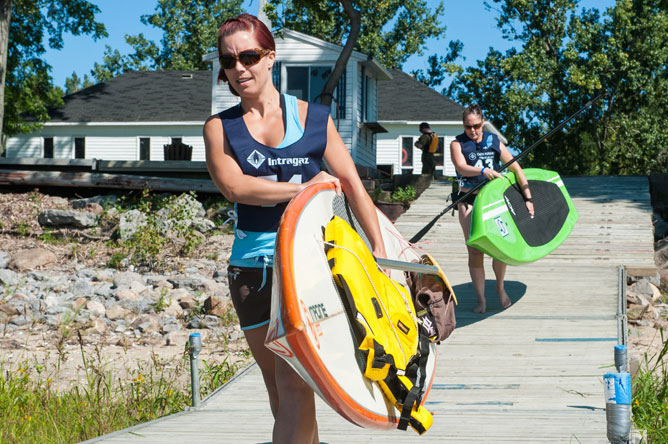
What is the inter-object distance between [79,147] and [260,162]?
36.4m

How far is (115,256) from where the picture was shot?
13.6 m

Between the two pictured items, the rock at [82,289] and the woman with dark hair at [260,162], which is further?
the rock at [82,289]

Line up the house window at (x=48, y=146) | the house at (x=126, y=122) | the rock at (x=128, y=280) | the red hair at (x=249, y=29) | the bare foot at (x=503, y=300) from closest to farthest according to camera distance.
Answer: the red hair at (x=249, y=29)
the bare foot at (x=503, y=300)
the rock at (x=128, y=280)
the house at (x=126, y=122)
the house window at (x=48, y=146)

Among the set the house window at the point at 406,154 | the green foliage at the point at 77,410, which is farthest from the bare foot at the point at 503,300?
the house window at the point at 406,154

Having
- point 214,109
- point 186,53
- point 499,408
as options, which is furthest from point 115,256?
point 186,53

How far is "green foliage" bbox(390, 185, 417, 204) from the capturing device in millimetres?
17078

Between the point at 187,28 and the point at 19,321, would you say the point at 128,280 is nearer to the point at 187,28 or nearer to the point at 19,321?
the point at 19,321

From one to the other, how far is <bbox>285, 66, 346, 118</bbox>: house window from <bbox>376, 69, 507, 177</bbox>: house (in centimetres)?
1038

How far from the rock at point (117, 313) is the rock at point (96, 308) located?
0.31 feet

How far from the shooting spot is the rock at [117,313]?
35.8ft

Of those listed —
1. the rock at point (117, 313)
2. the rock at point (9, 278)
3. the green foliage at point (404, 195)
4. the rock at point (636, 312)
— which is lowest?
the rock at point (117, 313)

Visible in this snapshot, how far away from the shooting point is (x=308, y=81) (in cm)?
2767

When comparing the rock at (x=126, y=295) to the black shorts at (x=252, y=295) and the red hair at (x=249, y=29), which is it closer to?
the black shorts at (x=252, y=295)

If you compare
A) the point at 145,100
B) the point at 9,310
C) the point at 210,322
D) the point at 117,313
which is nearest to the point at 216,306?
the point at 210,322
